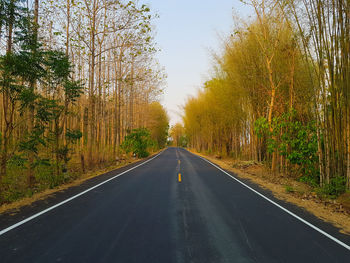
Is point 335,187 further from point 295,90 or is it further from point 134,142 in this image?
point 134,142

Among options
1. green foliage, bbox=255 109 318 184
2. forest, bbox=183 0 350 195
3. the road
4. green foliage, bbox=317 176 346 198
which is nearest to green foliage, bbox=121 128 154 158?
forest, bbox=183 0 350 195

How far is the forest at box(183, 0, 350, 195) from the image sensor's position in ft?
22.1

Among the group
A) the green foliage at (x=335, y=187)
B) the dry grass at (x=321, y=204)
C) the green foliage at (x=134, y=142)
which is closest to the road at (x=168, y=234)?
the dry grass at (x=321, y=204)

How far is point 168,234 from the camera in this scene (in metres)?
3.86

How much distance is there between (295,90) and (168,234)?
10.6 m

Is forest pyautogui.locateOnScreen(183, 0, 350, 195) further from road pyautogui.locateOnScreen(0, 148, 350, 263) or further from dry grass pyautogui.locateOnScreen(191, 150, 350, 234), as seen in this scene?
road pyautogui.locateOnScreen(0, 148, 350, 263)

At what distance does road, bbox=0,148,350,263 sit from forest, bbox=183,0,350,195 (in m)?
3.24

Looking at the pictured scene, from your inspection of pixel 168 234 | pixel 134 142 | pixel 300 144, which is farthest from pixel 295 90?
pixel 134 142

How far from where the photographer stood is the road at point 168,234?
3.12m

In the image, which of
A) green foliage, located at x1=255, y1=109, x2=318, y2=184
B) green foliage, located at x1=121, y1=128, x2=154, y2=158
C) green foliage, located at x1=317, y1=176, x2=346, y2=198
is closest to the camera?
green foliage, located at x1=317, y1=176, x2=346, y2=198

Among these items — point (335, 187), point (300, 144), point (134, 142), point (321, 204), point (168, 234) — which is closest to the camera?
point (168, 234)

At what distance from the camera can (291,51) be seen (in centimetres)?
1010

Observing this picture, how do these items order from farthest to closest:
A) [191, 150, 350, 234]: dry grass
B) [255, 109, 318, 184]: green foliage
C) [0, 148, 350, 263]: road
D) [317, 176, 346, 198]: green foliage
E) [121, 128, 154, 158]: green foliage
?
1. [121, 128, 154, 158]: green foliage
2. [255, 109, 318, 184]: green foliage
3. [317, 176, 346, 198]: green foliage
4. [191, 150, 350, 234]: dry grass
5. [0, 148, 350, 263]: road

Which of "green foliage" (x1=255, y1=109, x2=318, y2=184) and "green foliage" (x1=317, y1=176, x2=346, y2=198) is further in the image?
"green foliage" (x1=255, y1=109, x2=318, y2=184)
